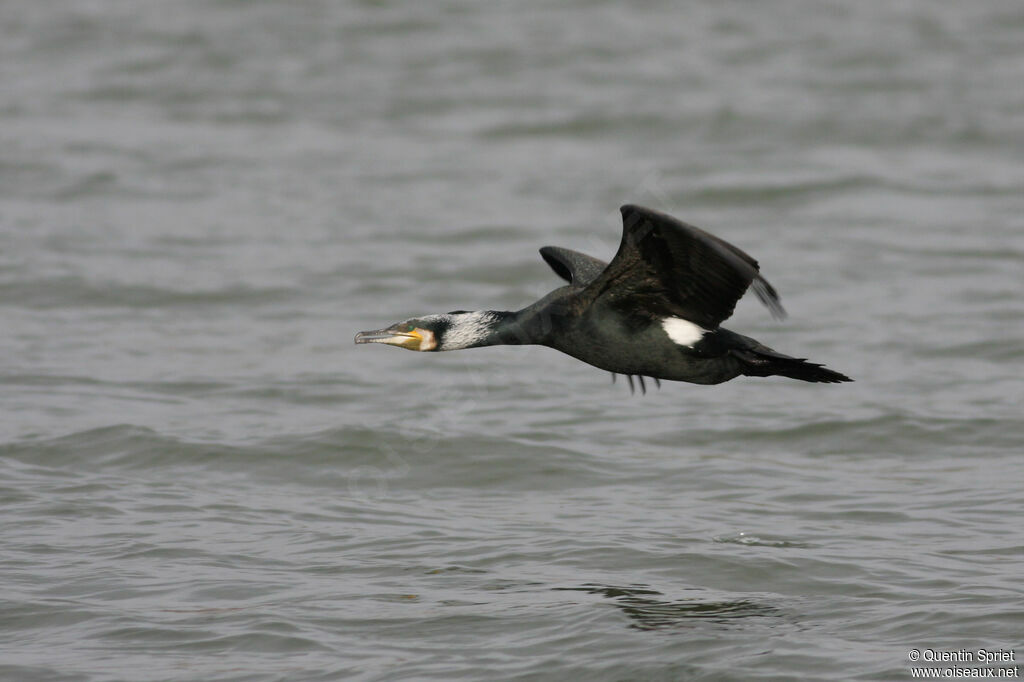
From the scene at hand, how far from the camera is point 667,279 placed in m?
6.72

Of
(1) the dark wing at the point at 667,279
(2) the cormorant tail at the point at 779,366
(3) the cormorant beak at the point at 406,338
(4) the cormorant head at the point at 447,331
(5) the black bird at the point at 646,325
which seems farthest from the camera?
(4) the cormorant head at the point at 447,331

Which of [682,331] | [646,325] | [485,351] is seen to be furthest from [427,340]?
[485,351]

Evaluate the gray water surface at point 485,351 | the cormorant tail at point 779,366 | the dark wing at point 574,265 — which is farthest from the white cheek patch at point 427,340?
the cormorant tail at point 779,366

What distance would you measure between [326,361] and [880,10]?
44.1ft

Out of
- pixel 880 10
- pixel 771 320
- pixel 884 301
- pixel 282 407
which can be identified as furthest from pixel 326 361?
pixel 880 10

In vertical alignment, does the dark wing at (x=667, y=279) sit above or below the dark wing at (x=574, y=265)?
below

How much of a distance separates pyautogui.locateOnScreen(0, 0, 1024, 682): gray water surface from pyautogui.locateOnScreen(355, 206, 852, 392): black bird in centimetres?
102

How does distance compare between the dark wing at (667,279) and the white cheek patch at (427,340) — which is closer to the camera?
the dark wing at (667,279)

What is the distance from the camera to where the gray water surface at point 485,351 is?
22.0 feet

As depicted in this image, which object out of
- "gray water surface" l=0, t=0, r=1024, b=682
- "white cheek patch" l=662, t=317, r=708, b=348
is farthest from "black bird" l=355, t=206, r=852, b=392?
"gray water surface" l=0, t=0, r=1024, b=682

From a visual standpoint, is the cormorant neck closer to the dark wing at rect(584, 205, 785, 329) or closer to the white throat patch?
the white throat patch

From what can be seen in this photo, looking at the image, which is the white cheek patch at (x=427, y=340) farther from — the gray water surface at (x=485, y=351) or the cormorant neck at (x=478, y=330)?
the gray water surface at (x=485, y=351)

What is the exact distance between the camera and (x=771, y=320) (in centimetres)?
1260

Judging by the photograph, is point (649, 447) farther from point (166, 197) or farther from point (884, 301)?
point (166, 197)
